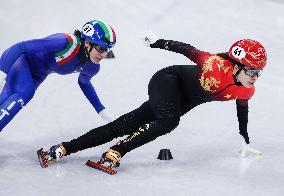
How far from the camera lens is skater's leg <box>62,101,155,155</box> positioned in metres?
4.75

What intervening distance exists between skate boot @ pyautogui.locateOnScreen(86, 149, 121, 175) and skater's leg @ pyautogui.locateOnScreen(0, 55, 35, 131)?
0.81 m

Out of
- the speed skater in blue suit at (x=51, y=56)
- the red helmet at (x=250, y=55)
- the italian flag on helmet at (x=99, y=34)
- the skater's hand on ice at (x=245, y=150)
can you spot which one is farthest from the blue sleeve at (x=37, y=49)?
the skater's hand on ice at (x=245, y=150)

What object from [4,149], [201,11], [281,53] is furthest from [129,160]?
[201,11]

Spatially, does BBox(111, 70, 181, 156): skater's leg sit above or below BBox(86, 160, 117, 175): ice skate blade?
above

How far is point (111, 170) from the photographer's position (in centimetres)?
448

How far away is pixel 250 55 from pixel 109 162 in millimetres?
1450

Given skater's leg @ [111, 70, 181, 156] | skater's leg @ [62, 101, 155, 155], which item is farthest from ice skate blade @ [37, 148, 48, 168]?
skater's leg @ [111, 70, 181, 156]

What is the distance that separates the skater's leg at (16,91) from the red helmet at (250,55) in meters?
1.78

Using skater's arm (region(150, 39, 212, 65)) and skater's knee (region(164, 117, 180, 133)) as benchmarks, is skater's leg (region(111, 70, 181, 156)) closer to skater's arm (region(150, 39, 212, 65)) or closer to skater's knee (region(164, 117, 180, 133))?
skater's knee (region(164, 117, 180, 133))

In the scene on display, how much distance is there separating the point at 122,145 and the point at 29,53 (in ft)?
4.01

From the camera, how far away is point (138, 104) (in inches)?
268

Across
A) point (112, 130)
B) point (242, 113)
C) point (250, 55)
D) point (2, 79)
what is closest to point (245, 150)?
point (242, 113)

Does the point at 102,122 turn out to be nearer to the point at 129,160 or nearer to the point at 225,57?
the point at 129,160

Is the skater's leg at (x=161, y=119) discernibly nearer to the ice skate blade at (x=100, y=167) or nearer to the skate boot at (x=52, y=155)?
the ice skate blade at (x=100, y=167)
